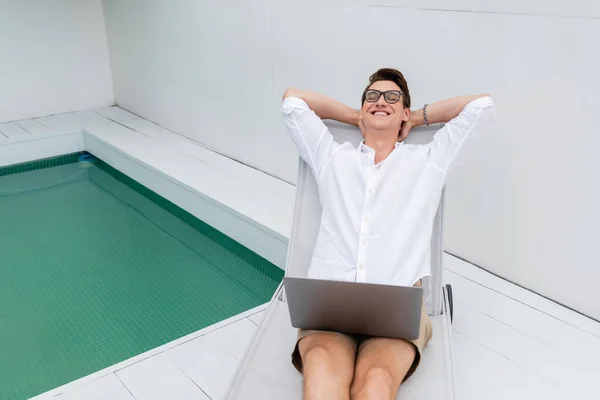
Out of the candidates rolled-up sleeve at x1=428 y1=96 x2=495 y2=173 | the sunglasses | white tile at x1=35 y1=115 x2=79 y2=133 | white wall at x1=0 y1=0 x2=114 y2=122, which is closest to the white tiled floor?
rolled-up sleeve at x1=428 y1=96 x2=495 y2=173

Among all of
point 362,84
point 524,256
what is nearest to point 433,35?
point 362,84

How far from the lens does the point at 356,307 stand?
1715mm

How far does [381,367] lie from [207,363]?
Answer: 90 cm

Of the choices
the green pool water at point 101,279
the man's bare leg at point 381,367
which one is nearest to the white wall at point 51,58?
the green pool water at point 101,279

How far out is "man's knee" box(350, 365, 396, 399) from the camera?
1.55 metres

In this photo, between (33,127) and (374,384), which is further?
(33,127)

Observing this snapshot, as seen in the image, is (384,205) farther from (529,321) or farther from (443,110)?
(529,321)

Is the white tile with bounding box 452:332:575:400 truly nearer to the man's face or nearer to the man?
the man

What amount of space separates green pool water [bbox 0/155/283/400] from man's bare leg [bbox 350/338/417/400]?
1.32 metres

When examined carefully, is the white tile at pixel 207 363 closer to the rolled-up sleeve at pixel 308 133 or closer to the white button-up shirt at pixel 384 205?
the white button-up shirt at pixel 384 205

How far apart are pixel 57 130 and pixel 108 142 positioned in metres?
0.70

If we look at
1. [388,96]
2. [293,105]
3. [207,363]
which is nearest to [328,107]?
[293,105]

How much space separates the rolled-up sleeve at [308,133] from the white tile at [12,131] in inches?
147

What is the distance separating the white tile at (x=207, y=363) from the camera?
7.16ft
